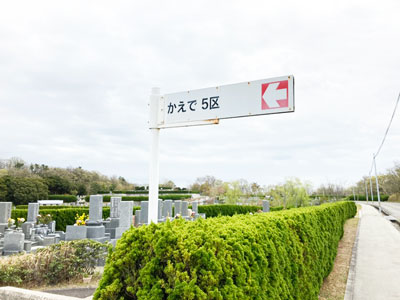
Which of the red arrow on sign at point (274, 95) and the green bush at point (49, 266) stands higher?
the red arrow on sign at point (274, 95)

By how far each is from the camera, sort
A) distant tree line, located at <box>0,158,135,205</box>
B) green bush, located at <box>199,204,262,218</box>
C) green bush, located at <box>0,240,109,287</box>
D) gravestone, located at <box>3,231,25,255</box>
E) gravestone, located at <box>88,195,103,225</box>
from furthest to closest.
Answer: distant tree line, located at <box>0,158,135,205</box> < green bush, located at <box>199,204,262,218</box> < gravestone, located at <box>88,195,103,225</box> < gravestone, located at <box>3,231,25,255</box> < green bush, located at <box>0,240,109,287</box>

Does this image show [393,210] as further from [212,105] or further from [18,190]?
[18,190]

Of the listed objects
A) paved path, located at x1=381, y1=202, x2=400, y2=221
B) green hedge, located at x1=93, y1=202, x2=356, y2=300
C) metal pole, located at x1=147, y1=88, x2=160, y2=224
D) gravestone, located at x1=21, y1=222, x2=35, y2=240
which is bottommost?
paved path, located at x1=381, y1=202, x2=400, y2=221

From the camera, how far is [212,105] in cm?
333

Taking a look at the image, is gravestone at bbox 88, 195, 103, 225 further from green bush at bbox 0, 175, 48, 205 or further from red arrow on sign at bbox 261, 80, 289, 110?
green bush at bbox 0, 175, 48, 205

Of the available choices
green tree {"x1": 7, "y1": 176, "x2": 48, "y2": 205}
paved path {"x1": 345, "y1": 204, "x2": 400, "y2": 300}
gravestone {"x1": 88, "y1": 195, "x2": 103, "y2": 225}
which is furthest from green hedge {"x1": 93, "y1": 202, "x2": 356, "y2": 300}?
green tree {"x1": 7, "y1": 176, "x2": 48, "y2": 205}

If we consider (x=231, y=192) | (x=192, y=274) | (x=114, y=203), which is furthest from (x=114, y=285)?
(x=231, y=192)

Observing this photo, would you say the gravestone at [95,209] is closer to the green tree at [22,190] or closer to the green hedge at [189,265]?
the green hedge at [189,265]

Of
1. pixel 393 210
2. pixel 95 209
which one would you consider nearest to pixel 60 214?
pixel 95 209

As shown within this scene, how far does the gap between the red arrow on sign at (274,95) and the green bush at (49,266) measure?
511 cm

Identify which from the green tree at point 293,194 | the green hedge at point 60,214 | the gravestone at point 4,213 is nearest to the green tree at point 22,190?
the green hedge at point 60,214

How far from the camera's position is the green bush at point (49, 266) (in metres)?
5.47

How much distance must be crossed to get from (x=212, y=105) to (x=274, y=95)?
0.72 meters

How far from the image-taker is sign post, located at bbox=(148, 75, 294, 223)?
296 centimetres
